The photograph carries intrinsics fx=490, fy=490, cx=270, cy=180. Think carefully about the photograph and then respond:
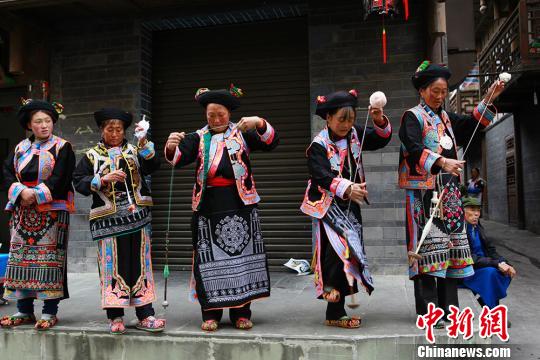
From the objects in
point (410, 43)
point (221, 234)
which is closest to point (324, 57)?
point (410, 43)

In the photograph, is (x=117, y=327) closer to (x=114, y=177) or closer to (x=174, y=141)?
(x=114, y=177)

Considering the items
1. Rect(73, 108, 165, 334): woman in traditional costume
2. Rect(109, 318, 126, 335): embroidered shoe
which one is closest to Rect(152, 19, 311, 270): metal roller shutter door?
Rect(73, 108, 165, 334): woman in traditional costume

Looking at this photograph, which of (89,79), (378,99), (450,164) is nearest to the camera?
(450,164)

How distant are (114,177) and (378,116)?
6.58 feet

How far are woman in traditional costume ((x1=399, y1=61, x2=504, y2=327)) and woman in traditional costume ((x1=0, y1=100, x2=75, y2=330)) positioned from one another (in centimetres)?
274

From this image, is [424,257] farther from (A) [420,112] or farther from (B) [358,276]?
(A) [420,112]

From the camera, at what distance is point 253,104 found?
6691 mm

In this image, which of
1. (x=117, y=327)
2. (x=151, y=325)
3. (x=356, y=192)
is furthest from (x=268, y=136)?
(x=117, y=327)

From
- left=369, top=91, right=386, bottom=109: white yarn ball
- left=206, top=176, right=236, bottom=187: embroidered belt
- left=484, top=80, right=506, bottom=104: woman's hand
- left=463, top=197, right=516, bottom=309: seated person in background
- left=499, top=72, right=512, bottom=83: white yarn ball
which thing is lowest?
left=463, top=197, right=516, bottom=309: seated person in background

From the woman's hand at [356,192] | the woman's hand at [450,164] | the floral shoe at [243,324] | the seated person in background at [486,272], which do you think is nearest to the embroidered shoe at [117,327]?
the floral shoe at [243,324]

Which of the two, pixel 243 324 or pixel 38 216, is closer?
pixel 243 324

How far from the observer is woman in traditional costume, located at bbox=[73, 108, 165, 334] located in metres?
3.64

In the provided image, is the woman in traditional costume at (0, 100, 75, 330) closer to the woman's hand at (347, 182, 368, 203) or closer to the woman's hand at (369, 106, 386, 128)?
the woman's hand at (347, 182, 368, 203)

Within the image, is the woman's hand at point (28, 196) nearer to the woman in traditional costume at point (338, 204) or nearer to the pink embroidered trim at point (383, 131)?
the woman in traditional costume at point (338, 204)
